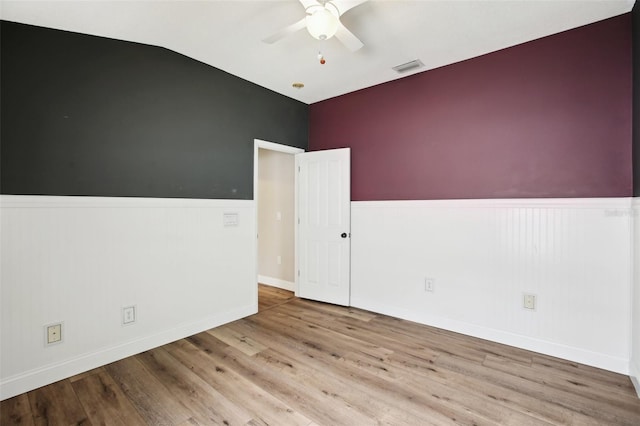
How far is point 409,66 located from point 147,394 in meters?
3.58

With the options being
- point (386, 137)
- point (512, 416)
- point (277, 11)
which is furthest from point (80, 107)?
point (512, 416)

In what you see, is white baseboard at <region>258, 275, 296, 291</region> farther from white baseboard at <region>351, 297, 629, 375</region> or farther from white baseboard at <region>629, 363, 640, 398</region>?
white baseboard at <region>629, 363, 640, 398</region>

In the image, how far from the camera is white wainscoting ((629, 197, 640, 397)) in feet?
7.11

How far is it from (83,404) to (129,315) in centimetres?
75

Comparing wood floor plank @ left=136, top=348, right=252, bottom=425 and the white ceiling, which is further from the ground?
the white ceiling

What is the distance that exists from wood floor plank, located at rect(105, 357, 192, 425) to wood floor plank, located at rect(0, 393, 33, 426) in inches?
18.5

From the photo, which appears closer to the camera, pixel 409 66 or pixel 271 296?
pixel 409 66

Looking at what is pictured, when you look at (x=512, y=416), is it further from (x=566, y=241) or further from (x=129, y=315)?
(x=129, y=315)

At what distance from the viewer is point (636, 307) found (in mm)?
2219

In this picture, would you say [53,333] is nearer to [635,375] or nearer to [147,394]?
[147,394]

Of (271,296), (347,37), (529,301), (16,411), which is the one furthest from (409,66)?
(16,411)

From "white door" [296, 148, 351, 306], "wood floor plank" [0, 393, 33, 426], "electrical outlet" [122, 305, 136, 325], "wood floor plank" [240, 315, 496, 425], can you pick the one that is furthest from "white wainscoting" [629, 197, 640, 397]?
"wood floor plank" [0, 393, 33, 426]

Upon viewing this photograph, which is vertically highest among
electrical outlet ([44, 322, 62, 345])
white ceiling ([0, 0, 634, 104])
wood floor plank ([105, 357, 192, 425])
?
white ceiling ([0, 0, 634, 104])

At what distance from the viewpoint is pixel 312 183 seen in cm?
413
